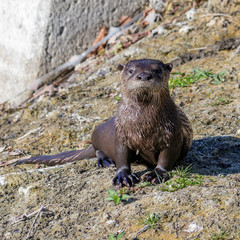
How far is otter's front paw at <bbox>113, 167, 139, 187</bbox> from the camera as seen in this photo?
2.81 meters

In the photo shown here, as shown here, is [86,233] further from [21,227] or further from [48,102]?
[48,102]

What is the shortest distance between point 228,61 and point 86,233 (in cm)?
322

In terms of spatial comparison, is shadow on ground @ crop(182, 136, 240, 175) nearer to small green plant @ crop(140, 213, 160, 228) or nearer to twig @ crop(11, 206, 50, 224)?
small green plant @ crop(140, 213, 160, 228)

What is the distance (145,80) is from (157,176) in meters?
0.61

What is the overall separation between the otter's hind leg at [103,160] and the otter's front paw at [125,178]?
46cm

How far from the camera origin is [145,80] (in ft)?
8.98

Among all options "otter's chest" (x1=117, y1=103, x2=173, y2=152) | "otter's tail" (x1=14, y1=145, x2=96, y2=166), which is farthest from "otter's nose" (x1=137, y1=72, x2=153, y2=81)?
"otter's tail" (x1=14, y1=145, x2=96, y2=166)

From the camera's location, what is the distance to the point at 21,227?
2.59 m

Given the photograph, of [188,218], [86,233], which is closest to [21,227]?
[86,233]

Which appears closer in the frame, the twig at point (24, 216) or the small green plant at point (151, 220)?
the small green plant at point (151, 220)

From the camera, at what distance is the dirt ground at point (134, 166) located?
231cm

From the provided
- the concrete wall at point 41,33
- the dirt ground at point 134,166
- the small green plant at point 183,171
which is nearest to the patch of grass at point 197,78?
the dirt ground at point 134,166

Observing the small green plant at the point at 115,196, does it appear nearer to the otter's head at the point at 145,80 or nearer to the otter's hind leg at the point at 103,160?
the otter's head at the point at 145,80

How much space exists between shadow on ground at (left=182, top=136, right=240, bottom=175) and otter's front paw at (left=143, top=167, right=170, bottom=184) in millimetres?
261
